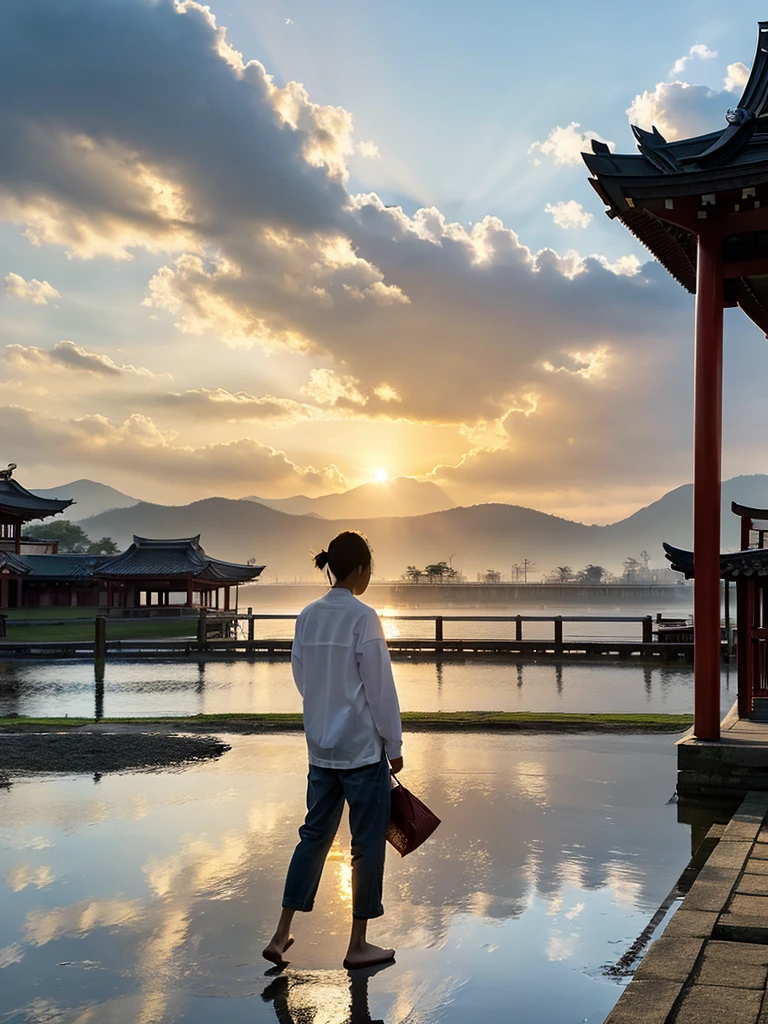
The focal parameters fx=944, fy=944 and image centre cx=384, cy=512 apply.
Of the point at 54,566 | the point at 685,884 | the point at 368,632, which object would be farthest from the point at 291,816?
the point at 54,566

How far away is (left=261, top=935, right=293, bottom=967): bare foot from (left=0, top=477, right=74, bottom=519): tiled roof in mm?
53886

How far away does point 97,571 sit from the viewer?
53.0m

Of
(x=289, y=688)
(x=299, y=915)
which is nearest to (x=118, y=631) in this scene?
(x=289, y=688)

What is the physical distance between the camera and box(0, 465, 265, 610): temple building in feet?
174

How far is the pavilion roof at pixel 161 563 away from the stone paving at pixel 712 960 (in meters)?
48.4

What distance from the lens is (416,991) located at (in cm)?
411

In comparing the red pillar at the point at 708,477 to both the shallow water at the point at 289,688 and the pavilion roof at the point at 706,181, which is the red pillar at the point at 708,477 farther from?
the shallow water at the point at 289,688

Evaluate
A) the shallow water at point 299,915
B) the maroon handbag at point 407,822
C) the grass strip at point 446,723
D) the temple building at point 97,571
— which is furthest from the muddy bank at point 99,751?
the temple building at point 97,571

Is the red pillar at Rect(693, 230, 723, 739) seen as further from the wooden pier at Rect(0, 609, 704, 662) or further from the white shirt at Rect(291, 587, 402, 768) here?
the wooden pier at Rect(0, 609, 704, 662)

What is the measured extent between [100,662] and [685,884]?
78.6 feet

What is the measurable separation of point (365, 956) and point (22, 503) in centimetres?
5677

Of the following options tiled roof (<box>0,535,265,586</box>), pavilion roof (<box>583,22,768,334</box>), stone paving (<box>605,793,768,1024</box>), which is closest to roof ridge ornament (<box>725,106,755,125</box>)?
pavilion roof (<box>583,22,768,334</box>)

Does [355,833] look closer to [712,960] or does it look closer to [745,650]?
[712,960]

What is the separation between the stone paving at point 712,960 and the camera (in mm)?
3480
